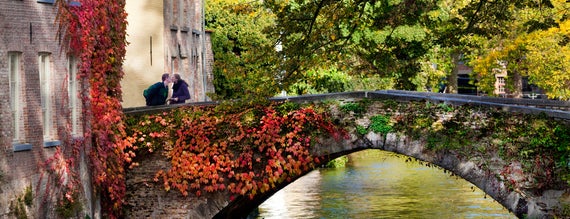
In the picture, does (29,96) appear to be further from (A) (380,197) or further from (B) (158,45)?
(A) (380,197)

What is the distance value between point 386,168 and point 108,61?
1202 inches

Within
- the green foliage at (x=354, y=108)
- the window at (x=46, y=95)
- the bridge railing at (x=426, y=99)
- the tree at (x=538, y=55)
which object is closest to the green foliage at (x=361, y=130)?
the green foliage at (x=354, y=108)

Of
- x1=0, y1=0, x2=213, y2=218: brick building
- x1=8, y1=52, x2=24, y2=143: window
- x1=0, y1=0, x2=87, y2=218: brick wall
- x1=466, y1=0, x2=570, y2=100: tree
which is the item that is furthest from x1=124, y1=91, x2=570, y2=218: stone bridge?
x1=466, y1=0, x2=570, y2=100: tree

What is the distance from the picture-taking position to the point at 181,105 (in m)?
26.9

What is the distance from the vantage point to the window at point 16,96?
21891 mm

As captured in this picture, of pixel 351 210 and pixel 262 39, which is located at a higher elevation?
pixel 262 39

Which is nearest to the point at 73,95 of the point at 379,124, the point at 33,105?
the point at 33,105

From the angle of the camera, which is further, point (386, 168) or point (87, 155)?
point (386, 168)

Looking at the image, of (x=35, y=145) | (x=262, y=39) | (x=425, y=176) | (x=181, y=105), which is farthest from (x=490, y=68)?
(x=35, y=145)

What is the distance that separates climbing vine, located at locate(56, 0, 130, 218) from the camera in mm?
24109

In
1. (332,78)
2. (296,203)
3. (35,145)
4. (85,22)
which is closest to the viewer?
(35,145)

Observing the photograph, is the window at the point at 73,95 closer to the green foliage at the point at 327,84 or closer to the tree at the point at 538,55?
the tree at the point at 538,55

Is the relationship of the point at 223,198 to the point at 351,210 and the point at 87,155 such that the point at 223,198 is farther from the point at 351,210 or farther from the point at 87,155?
the point at 351,210

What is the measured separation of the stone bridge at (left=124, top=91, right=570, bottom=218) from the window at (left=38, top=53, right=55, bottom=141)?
3300 mm
